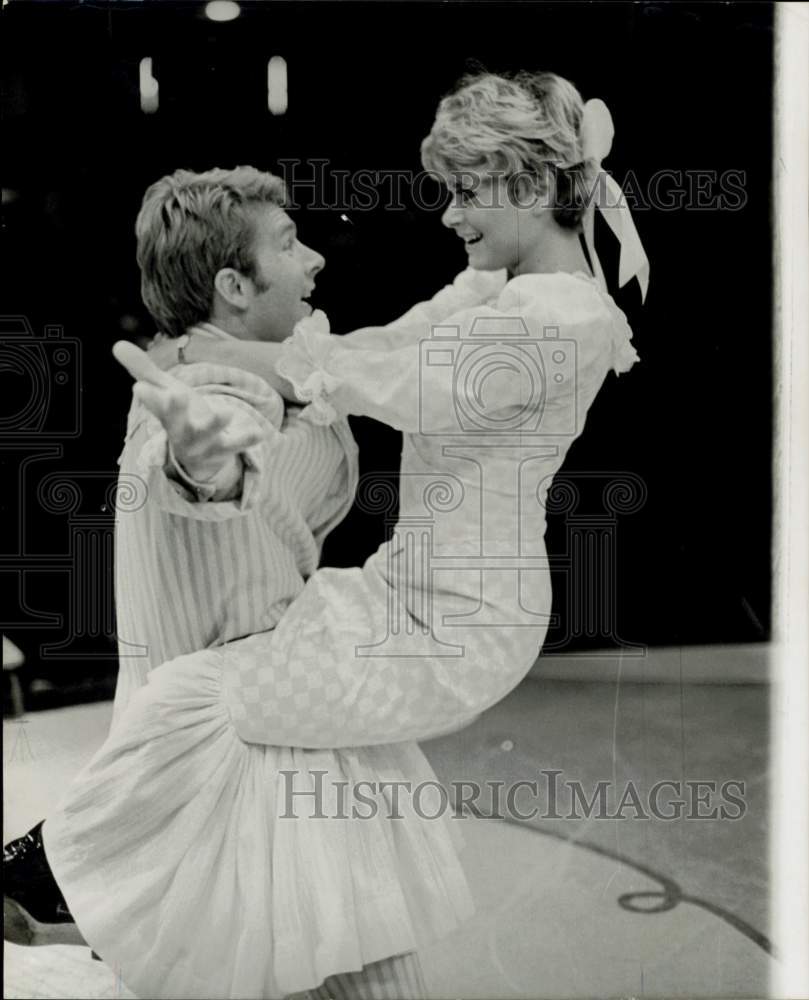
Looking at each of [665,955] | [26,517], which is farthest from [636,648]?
[26,517]

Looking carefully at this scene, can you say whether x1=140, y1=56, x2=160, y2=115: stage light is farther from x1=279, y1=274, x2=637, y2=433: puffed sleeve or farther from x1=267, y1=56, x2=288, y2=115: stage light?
x1=279, y1=274, x2=637, y2=433: puffed sleeve

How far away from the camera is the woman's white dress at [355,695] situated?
200cm

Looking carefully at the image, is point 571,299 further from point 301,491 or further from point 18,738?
point 18,738

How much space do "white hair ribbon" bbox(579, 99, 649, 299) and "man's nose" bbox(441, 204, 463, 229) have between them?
0.22 meters

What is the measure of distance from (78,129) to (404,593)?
0.99 metres

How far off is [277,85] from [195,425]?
65 centimetres

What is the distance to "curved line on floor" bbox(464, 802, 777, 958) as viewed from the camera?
2.08 metres

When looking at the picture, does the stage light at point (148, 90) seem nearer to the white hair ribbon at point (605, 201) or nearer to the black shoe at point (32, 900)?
the white hair ribbon at point (605, 201)

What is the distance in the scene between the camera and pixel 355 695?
2.00 metres

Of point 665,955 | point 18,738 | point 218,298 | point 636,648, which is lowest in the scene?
point 665,955

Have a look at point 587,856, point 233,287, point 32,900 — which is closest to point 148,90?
point 233,287

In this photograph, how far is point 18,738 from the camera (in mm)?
2084

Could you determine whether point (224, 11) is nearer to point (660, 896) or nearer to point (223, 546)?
point (223, 546)

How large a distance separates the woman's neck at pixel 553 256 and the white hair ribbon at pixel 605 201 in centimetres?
4
